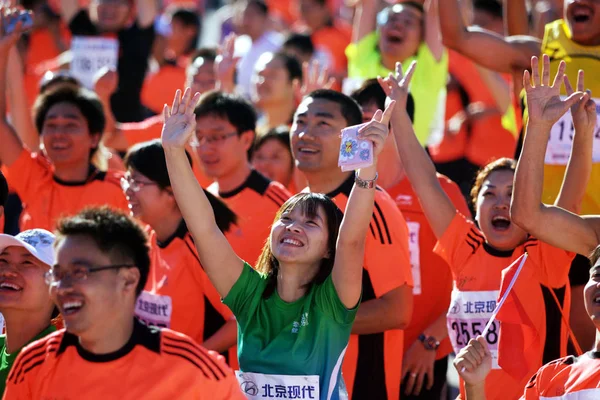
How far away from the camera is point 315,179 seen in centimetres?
505

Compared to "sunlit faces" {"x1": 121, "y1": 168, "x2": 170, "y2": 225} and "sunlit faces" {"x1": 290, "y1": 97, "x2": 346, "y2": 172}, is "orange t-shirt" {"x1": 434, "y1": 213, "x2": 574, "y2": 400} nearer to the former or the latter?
"sunlit faces" {"x1": 290, "y1": 97, "x2": 346, "y2": 172}

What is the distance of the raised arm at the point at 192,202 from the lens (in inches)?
158

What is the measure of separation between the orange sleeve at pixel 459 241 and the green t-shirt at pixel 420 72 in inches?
69.3

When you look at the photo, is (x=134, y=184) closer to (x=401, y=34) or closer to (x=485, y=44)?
(x=485, y=44)

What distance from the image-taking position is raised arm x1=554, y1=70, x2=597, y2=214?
442cm

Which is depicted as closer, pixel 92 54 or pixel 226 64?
pixel 226 64

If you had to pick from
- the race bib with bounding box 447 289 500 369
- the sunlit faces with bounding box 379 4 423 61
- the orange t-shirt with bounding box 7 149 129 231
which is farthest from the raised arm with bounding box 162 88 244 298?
the sunlit faces with bounding box 379 4 423 61

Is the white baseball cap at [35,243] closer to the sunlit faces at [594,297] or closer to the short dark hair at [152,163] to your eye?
the short dark hair at [152,163]

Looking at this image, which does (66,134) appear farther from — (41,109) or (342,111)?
(342,111)

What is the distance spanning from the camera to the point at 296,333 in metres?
3.97

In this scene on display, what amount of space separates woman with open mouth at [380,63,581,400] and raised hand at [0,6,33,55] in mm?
2305

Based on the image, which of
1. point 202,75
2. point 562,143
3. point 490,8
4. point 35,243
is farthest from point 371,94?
point 490,8

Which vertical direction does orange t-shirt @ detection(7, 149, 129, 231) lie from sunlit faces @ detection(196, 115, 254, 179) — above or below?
below

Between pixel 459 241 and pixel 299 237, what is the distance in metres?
1.08
